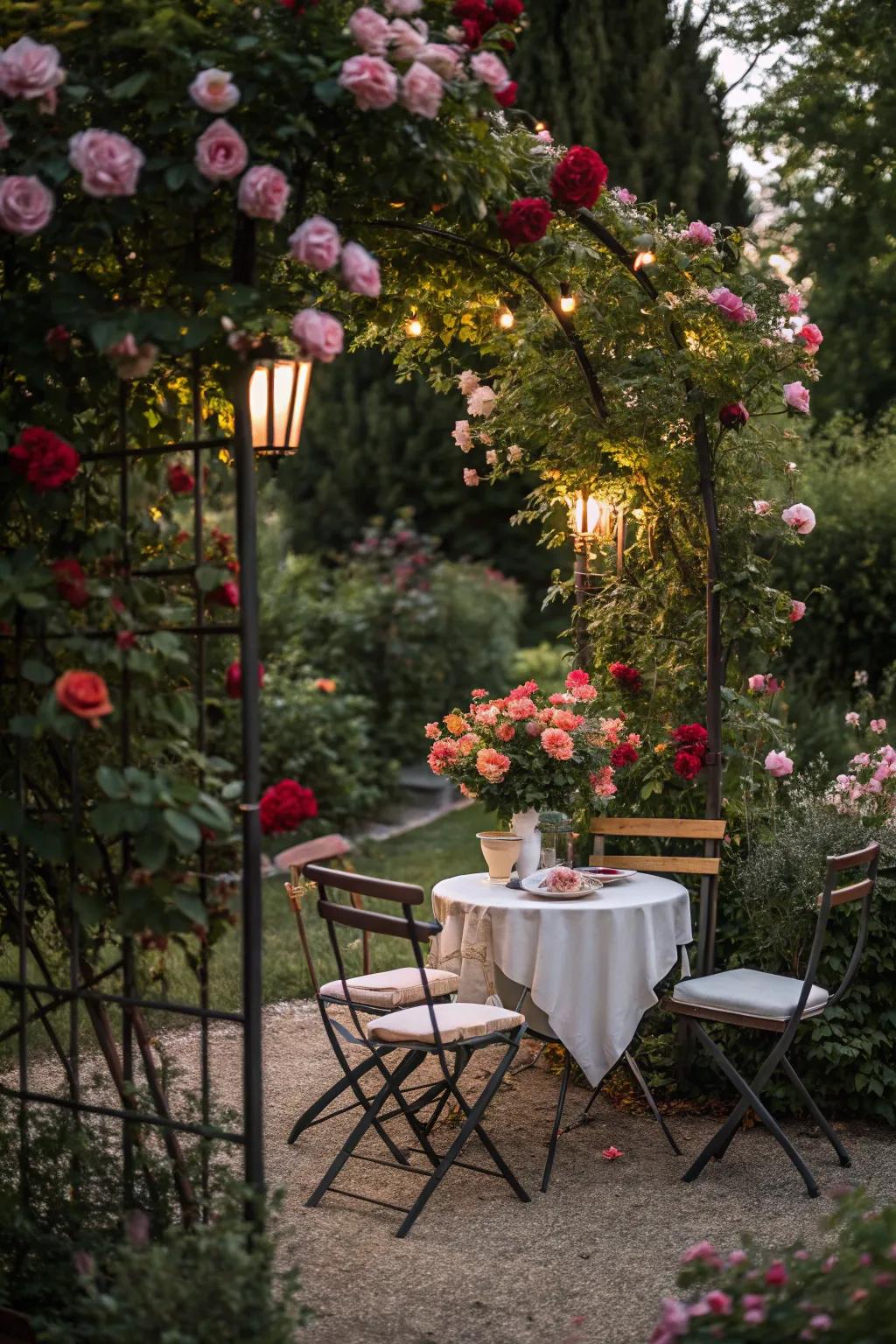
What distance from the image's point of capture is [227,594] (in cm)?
304

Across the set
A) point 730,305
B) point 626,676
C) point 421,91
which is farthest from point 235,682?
point 626,676

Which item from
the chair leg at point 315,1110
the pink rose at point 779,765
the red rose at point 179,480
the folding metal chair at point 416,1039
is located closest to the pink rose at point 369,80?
the red rose at point 179,480

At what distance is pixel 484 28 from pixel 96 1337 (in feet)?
9.73

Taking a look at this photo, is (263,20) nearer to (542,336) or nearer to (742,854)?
(542,336)

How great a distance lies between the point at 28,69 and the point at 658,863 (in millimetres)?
3312

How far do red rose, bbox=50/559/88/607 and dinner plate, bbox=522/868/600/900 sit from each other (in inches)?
82.9

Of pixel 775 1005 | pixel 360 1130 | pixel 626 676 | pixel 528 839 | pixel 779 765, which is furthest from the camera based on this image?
pixel 626 676

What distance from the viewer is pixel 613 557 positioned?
582cm

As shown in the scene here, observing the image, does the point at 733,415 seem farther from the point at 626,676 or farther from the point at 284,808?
the point at 284,808

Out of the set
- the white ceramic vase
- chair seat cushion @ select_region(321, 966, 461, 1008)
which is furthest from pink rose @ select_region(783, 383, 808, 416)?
chair seat cushion @ select_region(321, 966, 461, 1008)

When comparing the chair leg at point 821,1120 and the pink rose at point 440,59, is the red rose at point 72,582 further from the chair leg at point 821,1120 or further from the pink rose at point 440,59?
the chair leg at point 821,1120

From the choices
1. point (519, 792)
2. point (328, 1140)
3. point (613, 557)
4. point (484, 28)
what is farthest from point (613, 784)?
point (484, 28)

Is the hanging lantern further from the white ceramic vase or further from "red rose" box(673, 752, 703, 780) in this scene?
"red rose" box(673, 752, 703, 780)

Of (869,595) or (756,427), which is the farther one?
(869,595)
